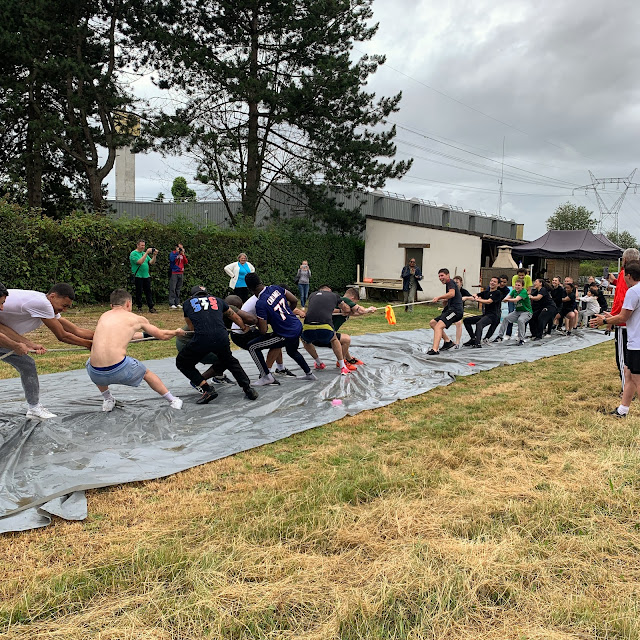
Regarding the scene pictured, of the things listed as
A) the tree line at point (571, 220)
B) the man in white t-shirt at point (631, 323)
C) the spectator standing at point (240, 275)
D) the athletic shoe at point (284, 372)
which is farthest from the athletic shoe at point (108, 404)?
the tree line at point (571, 220)

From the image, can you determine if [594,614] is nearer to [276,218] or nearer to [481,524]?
Answer: [481,524]

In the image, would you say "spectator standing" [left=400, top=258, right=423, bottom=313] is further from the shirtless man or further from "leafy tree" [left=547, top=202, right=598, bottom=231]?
"leafy tree" [left=547, top=202, right=598, bottom=231]

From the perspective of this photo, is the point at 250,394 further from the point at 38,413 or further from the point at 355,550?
the point at 355,550

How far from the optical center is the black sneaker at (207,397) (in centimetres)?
606

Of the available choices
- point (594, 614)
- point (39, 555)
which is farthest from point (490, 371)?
point (39, 555)

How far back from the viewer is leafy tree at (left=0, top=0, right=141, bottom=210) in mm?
15688

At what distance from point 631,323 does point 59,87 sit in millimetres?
18847

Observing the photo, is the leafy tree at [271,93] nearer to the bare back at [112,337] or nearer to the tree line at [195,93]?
the tree line at [195,93]

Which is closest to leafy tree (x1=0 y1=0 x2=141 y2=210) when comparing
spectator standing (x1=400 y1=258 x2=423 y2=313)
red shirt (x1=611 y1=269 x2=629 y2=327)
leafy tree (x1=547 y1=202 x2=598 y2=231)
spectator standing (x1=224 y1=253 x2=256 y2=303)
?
spectator standing (x1=224 y1=253 x2=256 y2=303)

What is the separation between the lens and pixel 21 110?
687 inches


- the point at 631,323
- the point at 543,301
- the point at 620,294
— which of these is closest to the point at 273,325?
the point at 631,323

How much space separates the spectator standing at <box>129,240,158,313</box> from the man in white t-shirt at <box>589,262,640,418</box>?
10919 mm

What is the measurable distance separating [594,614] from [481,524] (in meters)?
0.86

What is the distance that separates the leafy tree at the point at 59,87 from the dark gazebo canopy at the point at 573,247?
17.2 meters
